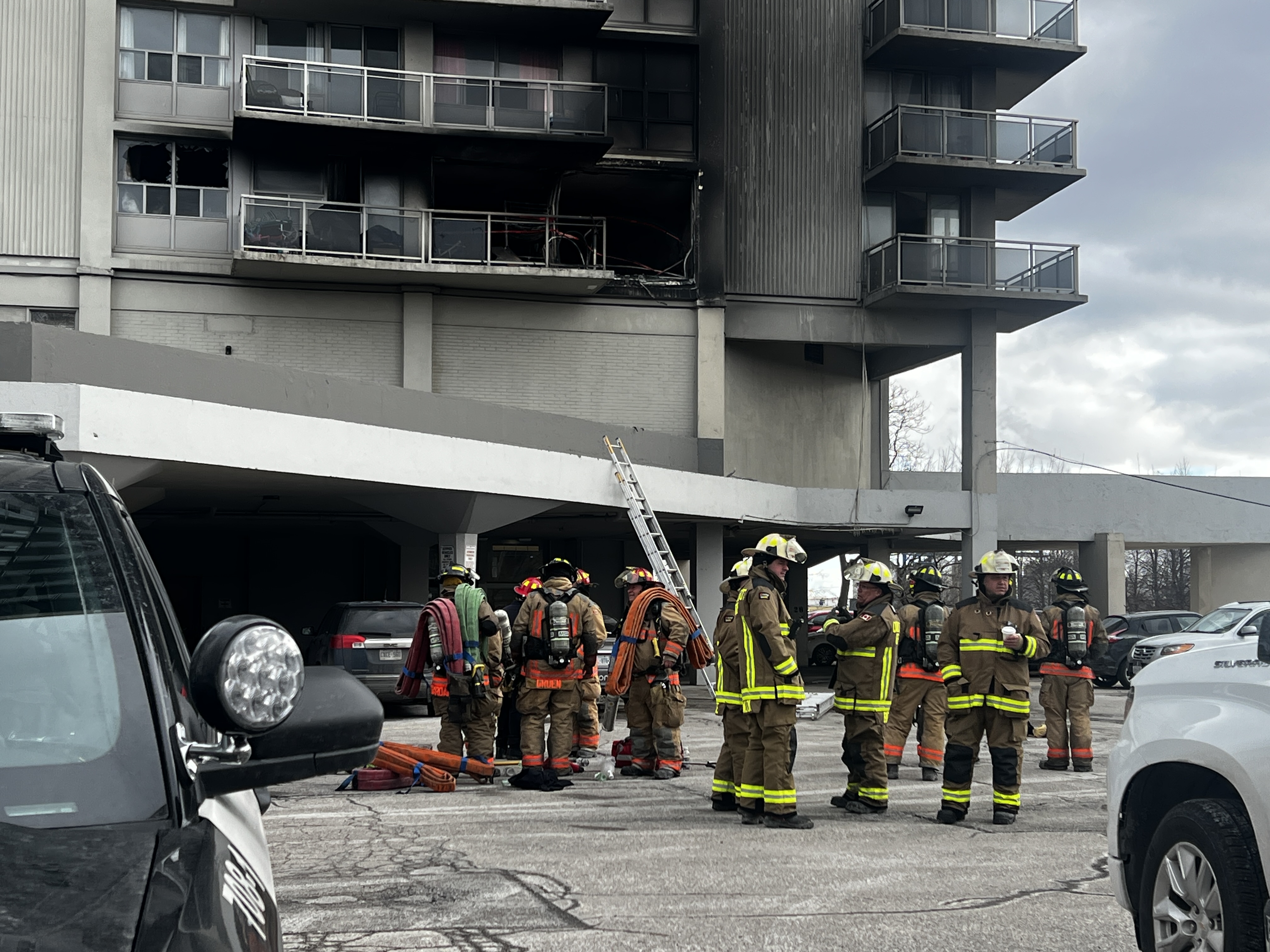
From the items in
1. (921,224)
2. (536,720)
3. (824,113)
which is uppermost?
(824,113)

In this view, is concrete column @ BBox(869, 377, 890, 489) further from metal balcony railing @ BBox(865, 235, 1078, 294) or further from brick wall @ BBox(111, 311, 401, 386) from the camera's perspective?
brick wall @ BBox(111, 311, 401, 386)

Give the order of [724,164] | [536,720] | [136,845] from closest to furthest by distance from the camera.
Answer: [136,845] < [536,720] < [724,164]

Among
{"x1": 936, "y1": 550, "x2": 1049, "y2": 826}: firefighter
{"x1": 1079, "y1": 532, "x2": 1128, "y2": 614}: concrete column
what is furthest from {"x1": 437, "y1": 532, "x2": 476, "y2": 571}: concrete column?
{"x1": 1079, "y1": 532, "x2": 1128, "y2": 614}: concrete column

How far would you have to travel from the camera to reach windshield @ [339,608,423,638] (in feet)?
61.4

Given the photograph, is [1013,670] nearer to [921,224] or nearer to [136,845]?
[136,845]

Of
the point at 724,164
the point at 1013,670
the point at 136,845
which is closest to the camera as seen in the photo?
the point at 136,845

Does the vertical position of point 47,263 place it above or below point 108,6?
below

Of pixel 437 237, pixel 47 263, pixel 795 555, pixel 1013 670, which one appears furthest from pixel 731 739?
pixel 47 263

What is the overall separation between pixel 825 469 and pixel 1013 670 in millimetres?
25839

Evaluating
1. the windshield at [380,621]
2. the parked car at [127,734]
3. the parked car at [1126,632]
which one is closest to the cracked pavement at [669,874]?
the parked car at [127,734]

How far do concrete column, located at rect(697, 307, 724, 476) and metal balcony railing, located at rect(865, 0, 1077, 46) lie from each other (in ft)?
26.7

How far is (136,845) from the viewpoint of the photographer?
2.30 metres

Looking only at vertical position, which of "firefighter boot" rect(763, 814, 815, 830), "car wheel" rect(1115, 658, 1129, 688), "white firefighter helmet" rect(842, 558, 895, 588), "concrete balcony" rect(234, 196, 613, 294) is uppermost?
"concrete balcony" rect(234, 196, 613, 294)

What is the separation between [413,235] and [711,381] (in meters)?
7.33
